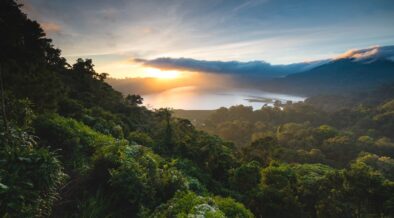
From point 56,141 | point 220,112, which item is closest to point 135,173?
point 56,141

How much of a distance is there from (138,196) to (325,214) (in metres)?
23.2

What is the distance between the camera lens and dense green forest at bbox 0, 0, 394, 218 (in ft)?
18.9

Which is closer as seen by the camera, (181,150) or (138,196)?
(138,196)

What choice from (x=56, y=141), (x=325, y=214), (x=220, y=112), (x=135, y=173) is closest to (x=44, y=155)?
(x=135, y=173)

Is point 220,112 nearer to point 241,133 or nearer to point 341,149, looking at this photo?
point 241,133

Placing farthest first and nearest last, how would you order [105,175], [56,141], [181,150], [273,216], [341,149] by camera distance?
[341,149], [181,150], [273,216], [56,141], [105,175]

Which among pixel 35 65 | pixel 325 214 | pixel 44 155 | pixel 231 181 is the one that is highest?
pixel 35 65

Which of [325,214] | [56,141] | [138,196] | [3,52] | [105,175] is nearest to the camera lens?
[138,196]

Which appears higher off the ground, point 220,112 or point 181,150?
point 181,150

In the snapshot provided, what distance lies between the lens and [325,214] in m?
24.0

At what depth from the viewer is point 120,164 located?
7422mm

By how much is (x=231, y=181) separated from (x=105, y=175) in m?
19.1

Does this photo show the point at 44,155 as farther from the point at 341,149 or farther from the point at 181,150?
the point at 341,149

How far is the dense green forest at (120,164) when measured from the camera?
576cm
